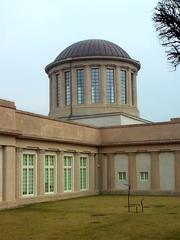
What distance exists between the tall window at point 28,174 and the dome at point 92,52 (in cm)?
1762

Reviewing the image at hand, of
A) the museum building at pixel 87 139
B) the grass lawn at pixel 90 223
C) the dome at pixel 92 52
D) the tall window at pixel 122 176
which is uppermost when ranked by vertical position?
the dome at pixel 92 52

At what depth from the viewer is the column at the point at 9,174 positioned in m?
28.0

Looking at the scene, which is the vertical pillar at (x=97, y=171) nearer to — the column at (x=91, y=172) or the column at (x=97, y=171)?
the column at (x=97, y=171)

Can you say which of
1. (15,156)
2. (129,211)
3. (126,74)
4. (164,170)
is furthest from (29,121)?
(126,74)

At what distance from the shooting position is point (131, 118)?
4647cm

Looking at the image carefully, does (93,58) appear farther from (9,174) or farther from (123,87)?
(9,174)

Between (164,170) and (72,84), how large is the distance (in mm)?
14100

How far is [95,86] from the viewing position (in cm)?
4688

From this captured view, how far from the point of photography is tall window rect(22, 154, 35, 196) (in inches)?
1220

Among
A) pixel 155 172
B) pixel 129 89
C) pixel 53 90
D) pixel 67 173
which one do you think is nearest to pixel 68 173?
pixel 67 173

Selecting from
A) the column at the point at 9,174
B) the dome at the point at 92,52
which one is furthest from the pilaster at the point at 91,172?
the column at the point at 9,174

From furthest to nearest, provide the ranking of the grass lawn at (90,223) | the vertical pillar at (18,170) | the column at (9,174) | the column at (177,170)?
1. the column at (177,170)
2. the vertical pillar at (18,170)
3. the column at (9,174)
4. the grass lawn at (90,223)

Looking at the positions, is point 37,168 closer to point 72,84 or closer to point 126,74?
point 72,84

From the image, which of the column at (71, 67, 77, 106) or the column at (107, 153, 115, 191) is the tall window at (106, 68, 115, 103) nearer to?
the column at (71, 67, 77, 106)
